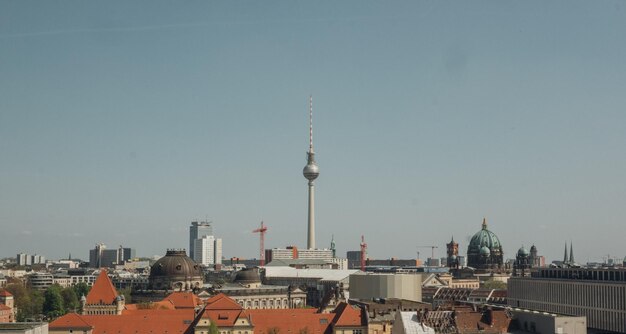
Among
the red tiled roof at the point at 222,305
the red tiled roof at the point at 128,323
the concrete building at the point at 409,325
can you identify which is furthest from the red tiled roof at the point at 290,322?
the concrete building at the point at 409,325

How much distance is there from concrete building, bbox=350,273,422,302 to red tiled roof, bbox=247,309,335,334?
197 ft

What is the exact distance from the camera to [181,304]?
16700 cm

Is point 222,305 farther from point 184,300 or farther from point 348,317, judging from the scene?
point 184,300

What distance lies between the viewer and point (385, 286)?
18788 cm

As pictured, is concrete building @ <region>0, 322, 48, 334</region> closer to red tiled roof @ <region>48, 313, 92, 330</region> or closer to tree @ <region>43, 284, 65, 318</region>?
red tiled roof @ <region>48, 313, 92, 330</region>

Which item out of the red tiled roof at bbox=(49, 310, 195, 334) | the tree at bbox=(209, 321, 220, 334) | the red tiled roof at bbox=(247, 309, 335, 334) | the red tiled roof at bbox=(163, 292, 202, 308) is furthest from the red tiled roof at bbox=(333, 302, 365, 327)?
the red tiled roof at bbox=(163, 292, 202, 308)

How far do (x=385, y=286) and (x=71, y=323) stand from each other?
78141mm

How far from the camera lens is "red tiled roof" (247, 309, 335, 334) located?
409 ft

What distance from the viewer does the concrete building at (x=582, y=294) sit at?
150375 millimetres

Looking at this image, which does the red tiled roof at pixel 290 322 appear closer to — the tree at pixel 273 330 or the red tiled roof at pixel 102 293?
the tree at pixel 273 330

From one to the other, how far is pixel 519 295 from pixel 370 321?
7873cm

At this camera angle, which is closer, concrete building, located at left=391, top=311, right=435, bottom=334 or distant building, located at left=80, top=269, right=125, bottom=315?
concrete building, located at left=391, top=311, right=435, bottom=334

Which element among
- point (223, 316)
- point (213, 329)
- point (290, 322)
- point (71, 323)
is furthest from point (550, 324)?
point (71, 323)

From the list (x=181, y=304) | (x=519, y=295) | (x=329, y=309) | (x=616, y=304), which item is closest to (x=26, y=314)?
(x=181, y=304)
